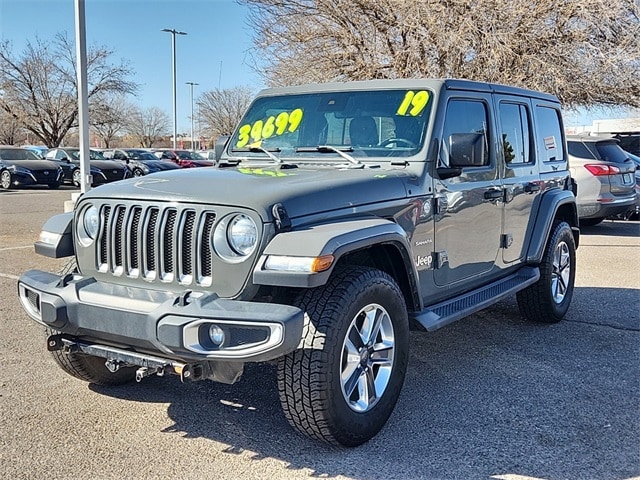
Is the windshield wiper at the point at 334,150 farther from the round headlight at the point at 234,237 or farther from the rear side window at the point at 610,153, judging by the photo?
the rear side window at the point at 610,153

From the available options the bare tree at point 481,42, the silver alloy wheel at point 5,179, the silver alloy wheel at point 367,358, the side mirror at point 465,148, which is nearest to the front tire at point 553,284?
the side mirror at point 465,148

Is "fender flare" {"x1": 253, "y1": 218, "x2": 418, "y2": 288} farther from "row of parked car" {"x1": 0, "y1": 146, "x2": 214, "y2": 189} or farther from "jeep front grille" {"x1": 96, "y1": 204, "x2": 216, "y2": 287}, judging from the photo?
"row of parked car" {"x1": 0, "y1": 146, "x2": 214, "y2": 189}

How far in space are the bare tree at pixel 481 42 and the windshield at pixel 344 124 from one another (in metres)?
9.52

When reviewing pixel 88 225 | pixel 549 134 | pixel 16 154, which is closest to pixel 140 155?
pixel 16 154

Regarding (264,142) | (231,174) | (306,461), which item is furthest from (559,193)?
(306,461)

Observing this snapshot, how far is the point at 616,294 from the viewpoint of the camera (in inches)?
282

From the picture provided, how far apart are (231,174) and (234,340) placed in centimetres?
123

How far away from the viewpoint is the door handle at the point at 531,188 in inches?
213

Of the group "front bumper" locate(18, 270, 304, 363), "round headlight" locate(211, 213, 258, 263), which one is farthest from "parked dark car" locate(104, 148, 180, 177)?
"round headlight" locate(211, 213, 258, 263)

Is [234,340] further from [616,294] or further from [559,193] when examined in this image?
[616,294]

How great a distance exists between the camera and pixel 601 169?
11078mm

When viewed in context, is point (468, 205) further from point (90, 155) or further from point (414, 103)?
point (90, 155)

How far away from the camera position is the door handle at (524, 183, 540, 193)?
5.41m

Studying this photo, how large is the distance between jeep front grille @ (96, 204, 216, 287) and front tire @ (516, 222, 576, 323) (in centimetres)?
353
